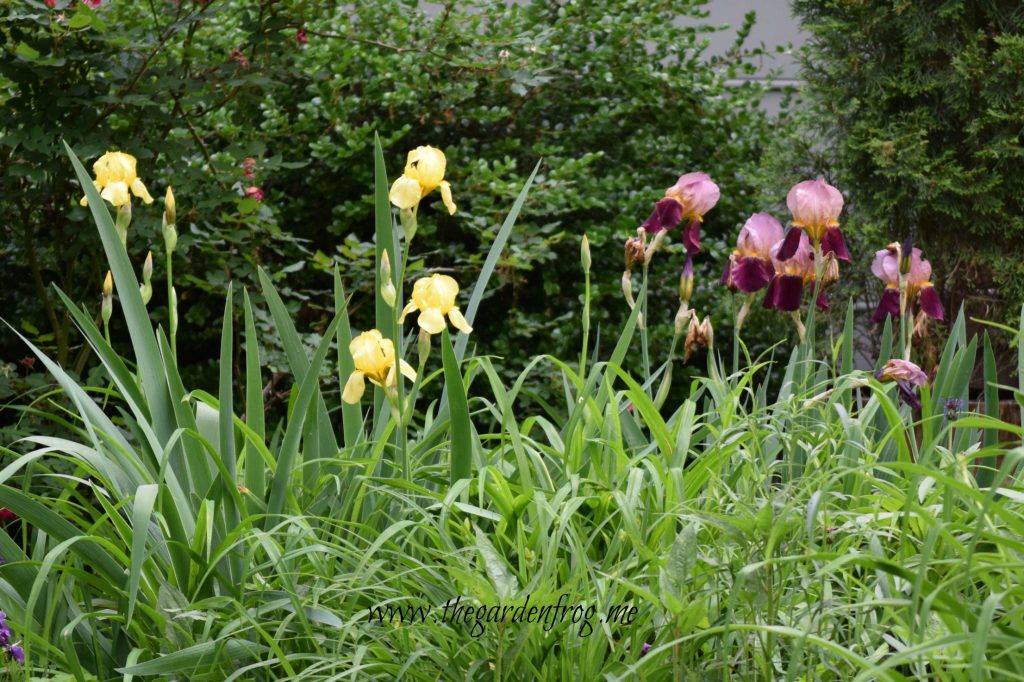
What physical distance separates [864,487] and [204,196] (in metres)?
2.21

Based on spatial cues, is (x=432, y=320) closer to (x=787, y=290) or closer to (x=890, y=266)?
(x=787, y=290)

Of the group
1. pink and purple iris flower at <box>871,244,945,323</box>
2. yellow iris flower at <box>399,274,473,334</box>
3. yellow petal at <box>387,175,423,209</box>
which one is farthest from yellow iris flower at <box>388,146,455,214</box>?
pink and purple iris flower at <box>871,244,945,323</box>

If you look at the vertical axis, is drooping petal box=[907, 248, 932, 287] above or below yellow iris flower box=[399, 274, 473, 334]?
below

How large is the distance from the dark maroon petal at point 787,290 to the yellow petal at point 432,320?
706 millimetres

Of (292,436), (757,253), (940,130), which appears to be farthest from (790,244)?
(940,130)

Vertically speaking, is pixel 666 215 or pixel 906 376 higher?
pixel 666 215

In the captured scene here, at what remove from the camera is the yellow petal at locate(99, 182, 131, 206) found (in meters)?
1.81

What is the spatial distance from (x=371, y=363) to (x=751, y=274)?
0.78 meters

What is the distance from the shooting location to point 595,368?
1824mm

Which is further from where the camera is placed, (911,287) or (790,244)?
(911,287)

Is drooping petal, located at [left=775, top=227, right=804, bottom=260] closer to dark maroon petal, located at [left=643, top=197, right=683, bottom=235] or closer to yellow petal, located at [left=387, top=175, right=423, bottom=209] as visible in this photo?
dark maroon petal, located at [left=643, top=197, right=683, bottom=235]

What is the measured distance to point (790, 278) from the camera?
197 cm

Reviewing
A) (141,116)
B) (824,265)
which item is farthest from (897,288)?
(141,116)

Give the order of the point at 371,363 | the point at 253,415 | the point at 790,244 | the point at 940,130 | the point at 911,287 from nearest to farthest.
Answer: the point at 371,363
the point at 253,415
the point at 790,244
the point at 911,287
the point at 940,130
